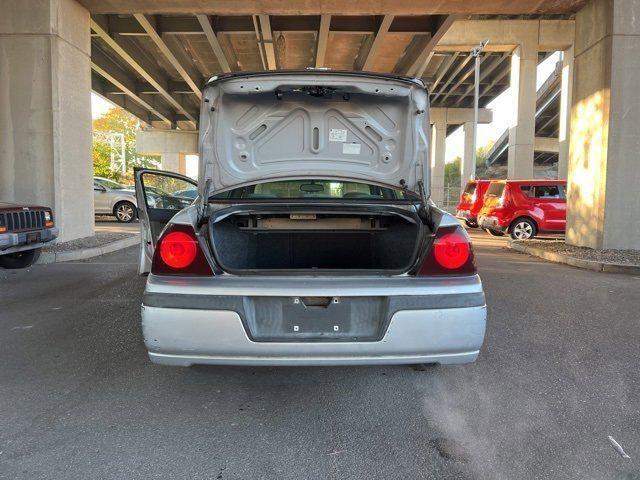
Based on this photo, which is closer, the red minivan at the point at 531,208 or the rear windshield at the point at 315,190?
the rear windshield at the point at 315,190

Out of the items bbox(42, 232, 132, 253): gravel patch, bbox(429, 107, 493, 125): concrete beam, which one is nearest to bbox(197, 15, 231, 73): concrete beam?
bbox(42, 232, 132, 253): gravel patch

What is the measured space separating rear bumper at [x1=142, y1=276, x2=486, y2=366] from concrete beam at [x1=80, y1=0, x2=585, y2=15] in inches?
339

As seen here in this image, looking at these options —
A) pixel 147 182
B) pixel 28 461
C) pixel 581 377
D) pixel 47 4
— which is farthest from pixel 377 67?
pixel 28 461

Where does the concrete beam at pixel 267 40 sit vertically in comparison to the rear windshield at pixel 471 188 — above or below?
above

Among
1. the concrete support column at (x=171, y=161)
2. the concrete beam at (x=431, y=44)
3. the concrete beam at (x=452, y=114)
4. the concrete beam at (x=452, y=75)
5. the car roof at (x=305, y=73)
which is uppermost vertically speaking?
the concrete beam at (x=452, y=75)

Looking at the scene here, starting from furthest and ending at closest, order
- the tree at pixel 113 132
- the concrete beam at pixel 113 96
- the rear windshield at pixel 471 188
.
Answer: the tree at pixel 113 132, the concrete beam at pixel 113 96, the rear windshield at pixel 471 188

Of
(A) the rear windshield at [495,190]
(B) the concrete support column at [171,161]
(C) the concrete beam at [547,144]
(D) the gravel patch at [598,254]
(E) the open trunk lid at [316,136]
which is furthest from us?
(C) the concrete beam at [547,144]

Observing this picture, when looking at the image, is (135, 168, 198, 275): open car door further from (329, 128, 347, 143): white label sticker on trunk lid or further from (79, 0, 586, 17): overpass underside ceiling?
(79, 0, 586, 17): overpass underside ceiling

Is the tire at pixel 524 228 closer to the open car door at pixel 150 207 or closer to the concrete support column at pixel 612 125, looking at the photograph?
the concrete support column at pixel 612 125

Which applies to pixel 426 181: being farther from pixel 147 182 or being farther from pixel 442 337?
pixel 147 182

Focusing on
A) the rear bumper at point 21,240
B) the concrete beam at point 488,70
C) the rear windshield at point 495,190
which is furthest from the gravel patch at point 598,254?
the concrete beam at point 488,70

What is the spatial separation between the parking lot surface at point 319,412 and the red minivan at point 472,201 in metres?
10.5

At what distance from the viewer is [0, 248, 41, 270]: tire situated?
7.11 metres

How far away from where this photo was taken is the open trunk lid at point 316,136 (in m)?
3.25
